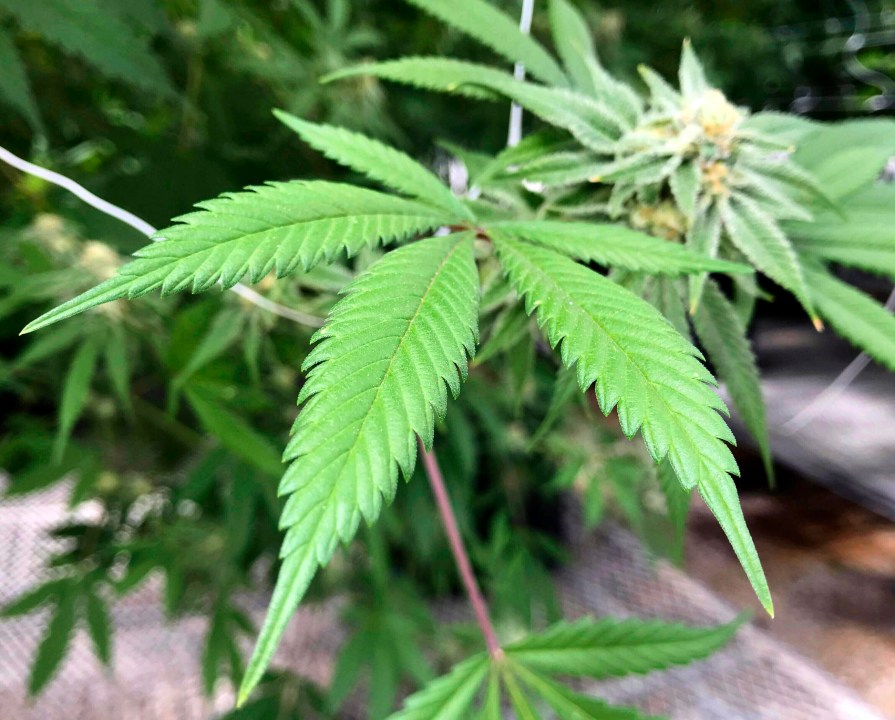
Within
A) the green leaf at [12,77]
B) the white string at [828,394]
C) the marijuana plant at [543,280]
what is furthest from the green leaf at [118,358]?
the white string at [828,394]

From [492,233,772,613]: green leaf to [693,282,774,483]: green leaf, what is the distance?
0.10 m

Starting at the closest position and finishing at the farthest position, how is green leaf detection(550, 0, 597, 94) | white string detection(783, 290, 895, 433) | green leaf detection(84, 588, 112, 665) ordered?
green leaf detection(550, 0, 597, 94)
white string detection(783, 290, 895, 433)
green leaf detection(84, 588, 112, 665)

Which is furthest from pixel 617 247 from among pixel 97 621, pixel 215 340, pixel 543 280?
pixel 97 621

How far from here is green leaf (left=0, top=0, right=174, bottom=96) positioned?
425 mm

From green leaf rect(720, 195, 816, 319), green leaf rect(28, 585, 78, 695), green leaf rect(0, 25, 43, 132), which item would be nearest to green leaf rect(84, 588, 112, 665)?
green leaf rect(28, 585, 78, 695)

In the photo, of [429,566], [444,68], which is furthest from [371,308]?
[429,566]

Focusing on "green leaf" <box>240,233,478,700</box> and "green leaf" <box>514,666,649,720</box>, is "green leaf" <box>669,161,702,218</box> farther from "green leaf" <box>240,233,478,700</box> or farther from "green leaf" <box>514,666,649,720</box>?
"green leaf" <box>514,666,649,720</box>

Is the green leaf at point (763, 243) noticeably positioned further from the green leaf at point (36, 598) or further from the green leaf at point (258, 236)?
the green leaf at point (36, 598)

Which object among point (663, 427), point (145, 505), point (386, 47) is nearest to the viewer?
point (663, 427)

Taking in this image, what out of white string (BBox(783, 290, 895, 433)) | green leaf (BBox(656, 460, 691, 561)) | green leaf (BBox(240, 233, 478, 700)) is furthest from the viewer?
white string (BBox(783, 290, 895, 433))

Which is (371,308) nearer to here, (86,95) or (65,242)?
(65,242)

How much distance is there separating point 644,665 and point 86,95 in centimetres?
73

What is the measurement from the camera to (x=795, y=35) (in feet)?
3.27

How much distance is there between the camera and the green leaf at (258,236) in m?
0.19
